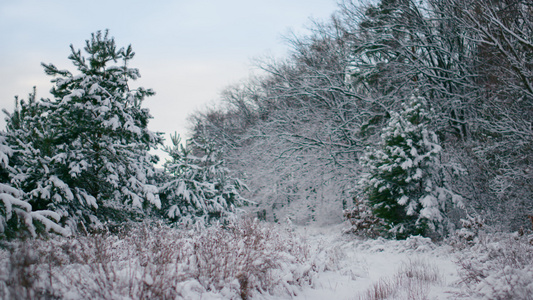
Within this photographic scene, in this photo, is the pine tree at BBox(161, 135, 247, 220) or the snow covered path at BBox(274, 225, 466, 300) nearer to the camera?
the snow covered path at BBox(274, 225, 466, 300)

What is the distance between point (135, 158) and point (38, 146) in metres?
2.74

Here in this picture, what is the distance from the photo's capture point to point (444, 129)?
14.7 metres

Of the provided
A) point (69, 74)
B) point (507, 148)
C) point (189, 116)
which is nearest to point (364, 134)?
point (507, 148)

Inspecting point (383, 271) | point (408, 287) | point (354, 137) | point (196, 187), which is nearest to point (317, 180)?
point (354, 137)

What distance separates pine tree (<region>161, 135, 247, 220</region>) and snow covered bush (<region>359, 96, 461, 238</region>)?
6360 mm

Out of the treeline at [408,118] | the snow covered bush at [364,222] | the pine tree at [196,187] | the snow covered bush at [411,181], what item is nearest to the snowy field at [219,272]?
the snow covered bush at [411,181]

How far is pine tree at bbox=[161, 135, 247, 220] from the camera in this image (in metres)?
12.5

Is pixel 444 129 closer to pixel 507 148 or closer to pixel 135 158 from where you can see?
pixel 507 148

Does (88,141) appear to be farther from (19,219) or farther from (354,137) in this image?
(354,137)

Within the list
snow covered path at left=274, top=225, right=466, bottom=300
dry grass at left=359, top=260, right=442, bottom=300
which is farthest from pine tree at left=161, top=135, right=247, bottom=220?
dry grass at left=359, top=260, right=442, bottom=300

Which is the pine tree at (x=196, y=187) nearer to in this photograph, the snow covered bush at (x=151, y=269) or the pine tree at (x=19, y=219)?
the snow covered bush at (x=151, y=269)

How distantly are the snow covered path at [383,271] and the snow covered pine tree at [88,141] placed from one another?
5.75 metres

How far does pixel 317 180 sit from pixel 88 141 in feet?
43.3

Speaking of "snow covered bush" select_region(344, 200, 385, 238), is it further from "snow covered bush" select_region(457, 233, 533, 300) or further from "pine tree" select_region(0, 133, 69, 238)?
"pine tree" select_region(0, 133, 69, 238)
